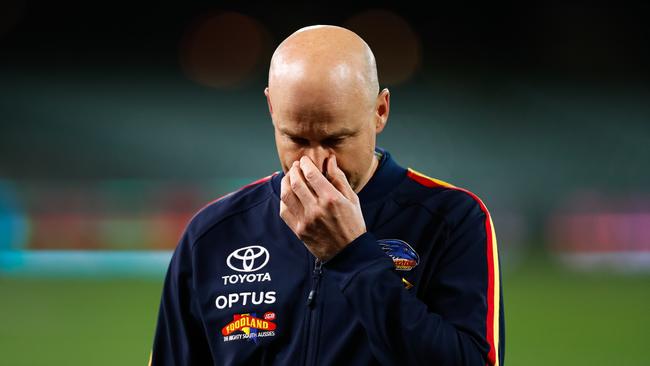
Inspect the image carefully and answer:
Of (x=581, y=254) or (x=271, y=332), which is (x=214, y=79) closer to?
(x=581, y=254)

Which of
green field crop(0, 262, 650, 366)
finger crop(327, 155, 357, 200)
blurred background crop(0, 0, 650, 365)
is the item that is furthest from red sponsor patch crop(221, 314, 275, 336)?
blurred background crop(0, 0, 650, 365)

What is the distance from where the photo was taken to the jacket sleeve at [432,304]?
56.7 inches

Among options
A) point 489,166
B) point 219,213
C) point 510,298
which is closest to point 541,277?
point 510,298

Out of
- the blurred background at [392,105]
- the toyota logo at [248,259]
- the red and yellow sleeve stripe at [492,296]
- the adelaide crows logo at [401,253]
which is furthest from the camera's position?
the blurred background at [392,105]

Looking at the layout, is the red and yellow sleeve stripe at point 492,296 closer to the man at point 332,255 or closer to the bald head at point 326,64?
the man at point 332,255

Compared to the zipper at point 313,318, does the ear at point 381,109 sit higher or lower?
higher

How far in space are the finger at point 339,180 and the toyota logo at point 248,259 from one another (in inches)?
13.9

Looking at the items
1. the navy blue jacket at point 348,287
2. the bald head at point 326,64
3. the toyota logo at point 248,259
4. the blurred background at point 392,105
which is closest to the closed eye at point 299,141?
the bald head at point 326,64

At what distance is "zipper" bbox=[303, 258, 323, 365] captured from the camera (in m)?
1.65

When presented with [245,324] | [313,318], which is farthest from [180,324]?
[313,318]

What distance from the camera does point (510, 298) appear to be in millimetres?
7145

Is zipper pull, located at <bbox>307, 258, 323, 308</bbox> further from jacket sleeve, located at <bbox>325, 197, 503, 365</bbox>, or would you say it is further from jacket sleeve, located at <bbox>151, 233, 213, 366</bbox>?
jacket sleeve, located at <bbox>151, 233, 213, 366</bbox>

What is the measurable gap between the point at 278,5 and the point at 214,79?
5.39 ft

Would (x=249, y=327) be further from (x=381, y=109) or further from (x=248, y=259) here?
(x=381, y=109)
